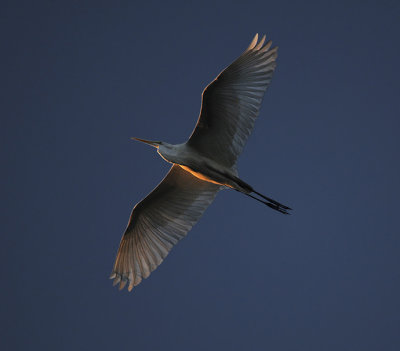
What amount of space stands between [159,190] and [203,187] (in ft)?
2.48

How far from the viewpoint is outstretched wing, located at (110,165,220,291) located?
884 centimetres

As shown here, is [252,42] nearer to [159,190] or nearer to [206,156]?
[206,156]

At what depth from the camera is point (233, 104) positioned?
7711 mm

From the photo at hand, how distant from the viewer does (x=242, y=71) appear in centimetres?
750

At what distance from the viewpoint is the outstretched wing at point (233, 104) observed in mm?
7426

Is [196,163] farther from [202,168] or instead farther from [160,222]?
[160,222]

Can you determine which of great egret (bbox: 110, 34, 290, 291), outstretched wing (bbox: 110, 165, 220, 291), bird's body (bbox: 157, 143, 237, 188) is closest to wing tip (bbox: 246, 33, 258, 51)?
great egret (bbox: 110, 34, 290, 291)

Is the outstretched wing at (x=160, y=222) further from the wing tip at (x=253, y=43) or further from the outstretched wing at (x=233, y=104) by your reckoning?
the wing tip at (x=253, y=43)

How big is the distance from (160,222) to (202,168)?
151cm

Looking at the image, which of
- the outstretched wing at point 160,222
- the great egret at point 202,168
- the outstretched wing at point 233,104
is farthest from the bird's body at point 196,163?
the outstretched wing at point 160,222

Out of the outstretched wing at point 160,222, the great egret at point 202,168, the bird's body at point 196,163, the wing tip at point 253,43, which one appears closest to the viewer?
the wing tip at point 253,43

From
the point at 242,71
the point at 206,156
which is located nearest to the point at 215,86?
the point at 242,71

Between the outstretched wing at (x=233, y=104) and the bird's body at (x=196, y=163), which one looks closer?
the outstretched wing at (x=233, y=104)

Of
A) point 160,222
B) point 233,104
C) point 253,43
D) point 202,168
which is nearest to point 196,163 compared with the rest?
point 202,168
